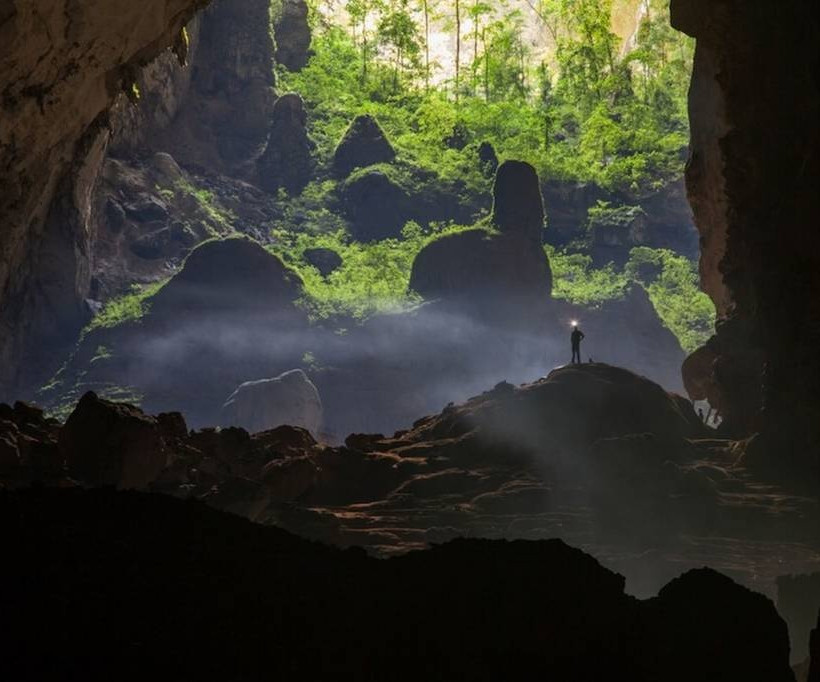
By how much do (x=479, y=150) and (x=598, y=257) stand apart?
10173 mm

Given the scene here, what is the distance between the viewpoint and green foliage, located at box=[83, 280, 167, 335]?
138ft

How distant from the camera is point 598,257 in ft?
194

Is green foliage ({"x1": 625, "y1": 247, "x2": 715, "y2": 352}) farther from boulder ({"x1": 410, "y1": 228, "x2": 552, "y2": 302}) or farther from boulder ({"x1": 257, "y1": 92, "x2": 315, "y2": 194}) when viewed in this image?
boulder ({"x1": 257, "y1": 92, "x2": 315, "y2": 194})

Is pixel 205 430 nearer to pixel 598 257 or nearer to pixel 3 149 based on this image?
pixel 3 149

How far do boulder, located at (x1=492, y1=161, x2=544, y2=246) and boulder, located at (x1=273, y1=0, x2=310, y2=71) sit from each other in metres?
28.2

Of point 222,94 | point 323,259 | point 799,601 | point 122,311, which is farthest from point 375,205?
point 799,601

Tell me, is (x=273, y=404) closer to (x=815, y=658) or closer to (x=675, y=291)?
(x=675, y=291)

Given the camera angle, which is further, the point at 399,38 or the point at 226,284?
the point at 399,38

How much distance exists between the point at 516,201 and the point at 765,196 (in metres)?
28.7

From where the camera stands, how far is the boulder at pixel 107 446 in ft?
39.0

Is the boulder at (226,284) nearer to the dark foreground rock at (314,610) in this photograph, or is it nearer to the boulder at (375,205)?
the boulder at (375,205)

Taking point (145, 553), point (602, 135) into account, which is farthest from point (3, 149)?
point (602, 135)

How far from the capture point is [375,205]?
58406mm

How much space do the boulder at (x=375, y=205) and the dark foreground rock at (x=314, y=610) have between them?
50082mm
